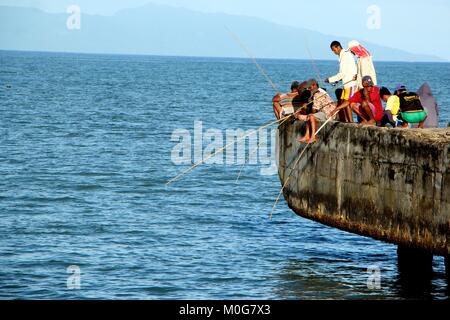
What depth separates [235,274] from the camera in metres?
20.7

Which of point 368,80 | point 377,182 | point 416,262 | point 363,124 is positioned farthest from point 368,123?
point 416,262

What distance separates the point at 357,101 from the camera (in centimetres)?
1991

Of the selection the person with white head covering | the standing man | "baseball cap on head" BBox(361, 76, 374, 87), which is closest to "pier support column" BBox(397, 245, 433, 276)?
the standing man

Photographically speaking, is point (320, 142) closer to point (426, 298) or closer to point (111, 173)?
point (426, 298)

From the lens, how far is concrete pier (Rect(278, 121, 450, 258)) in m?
17.0

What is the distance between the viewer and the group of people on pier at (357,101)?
1932 cm

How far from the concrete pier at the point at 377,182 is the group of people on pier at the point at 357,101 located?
383 millimetres

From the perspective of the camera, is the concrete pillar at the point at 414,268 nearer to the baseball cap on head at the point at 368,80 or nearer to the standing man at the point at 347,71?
the standing man at the point at 347,71

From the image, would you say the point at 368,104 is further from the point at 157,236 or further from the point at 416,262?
the point at 157,236

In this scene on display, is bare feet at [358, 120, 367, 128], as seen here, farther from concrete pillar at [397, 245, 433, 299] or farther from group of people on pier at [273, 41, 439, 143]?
concrete pillar at [397, 245, 433, 299]

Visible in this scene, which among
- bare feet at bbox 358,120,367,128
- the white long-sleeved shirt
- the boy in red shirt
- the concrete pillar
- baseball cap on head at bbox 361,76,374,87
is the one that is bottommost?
the concrete pillar

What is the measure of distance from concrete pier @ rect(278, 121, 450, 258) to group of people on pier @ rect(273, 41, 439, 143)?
1.26 feet

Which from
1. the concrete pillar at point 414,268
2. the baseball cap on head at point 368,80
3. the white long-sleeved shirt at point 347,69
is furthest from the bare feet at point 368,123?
the concrete pillar at point 414,268
